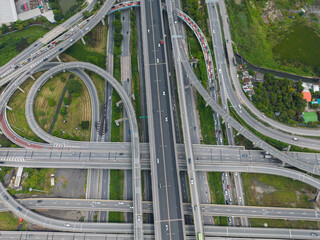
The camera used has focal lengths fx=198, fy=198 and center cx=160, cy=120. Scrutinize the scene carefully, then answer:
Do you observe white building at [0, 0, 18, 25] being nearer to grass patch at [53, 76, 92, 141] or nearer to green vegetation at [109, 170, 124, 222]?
grass patch at [53, 76, 92, 141]

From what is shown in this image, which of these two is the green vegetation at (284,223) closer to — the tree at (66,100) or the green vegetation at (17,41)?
the tree at (66,100)

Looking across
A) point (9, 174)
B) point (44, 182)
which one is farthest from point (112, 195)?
point (9, 174)

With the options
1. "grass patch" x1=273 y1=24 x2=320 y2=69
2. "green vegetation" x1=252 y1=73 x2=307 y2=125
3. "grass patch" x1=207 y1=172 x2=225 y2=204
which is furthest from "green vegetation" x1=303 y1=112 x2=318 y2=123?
"grass patch" x1=207 y1=172 x2=225 y2=204

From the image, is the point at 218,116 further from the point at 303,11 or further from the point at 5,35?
the point at 5,35

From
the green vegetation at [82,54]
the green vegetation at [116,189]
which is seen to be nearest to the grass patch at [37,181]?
the green vegetation at [116,189]

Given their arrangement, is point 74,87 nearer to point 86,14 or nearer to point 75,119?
point 75,119

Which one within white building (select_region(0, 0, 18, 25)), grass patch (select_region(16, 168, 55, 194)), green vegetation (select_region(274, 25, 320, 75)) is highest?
white building (select_region(0, 0, 18, 25))

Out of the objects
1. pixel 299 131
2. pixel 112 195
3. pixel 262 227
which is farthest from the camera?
pixel 299 131
